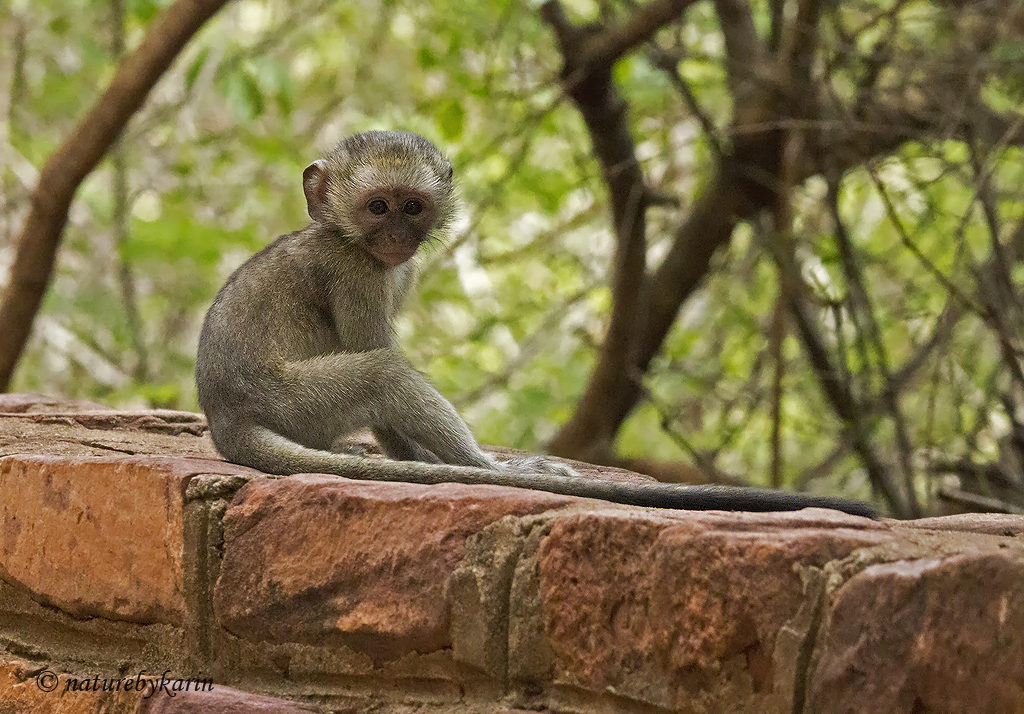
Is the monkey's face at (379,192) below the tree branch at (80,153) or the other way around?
below

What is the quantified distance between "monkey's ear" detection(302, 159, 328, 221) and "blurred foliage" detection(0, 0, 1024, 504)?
93.9 inches

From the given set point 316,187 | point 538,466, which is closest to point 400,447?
point 538,466

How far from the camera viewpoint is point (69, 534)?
108 inches

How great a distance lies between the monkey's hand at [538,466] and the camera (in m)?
3.53

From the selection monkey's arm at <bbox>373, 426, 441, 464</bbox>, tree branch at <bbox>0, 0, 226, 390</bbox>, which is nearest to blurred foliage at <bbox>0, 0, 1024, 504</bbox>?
tree branch at <bbox>0, 0, 226, 390</bbox>

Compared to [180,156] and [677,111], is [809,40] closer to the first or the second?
[677,111]

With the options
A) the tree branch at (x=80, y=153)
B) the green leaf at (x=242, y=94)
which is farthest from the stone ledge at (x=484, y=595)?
the green leaf at (x=242, y=94)

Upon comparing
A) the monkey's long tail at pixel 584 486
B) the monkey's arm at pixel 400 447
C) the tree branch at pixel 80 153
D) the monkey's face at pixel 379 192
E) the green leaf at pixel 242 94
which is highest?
the green leaf at pixel 242 94

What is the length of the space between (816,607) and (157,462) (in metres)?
1.56

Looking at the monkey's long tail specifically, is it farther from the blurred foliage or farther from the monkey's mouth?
the blurred foliage

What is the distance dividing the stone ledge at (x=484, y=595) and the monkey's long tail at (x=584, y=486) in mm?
184

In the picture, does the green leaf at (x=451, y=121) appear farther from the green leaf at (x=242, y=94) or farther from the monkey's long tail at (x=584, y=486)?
the monkey's long tail at (x=584, y=486)

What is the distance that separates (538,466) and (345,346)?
0.74m

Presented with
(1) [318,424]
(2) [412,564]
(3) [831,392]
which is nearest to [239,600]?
(2) [412,564]
